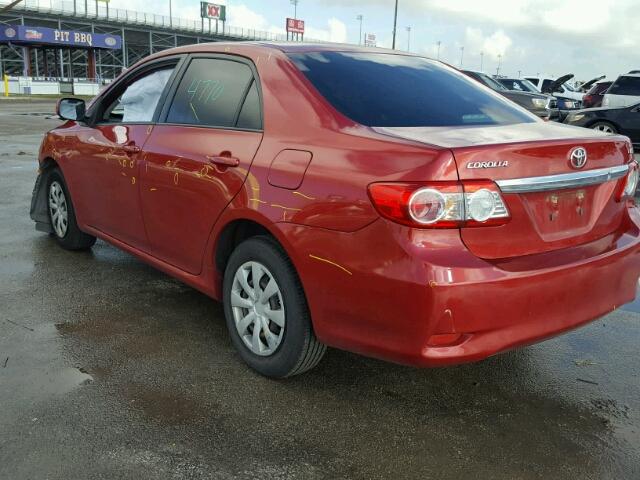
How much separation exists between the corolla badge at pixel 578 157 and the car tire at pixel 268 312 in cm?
133

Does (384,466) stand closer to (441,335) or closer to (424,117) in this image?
(441,335)

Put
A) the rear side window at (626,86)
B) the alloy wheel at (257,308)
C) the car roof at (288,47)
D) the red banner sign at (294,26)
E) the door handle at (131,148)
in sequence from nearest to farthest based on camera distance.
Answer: the alloy wheel at (257,308), the car roof at (288,47), the door handle at (131,148), the rear side window at (626,86), the red banner sign at (294,26)

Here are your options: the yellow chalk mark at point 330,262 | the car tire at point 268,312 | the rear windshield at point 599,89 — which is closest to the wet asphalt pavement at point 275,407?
the car tire at point 268,312

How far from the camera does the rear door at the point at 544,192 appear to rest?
8.29 feet

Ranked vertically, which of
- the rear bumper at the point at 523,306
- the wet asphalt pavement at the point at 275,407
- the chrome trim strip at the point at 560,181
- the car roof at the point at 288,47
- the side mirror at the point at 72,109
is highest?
the car roof at the point at 288,47

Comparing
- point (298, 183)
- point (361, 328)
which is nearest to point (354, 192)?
point (298, 183)

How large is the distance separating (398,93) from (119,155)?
1.99 m

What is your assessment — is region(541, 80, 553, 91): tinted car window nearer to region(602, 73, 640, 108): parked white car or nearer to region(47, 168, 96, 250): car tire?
region(602, 73, 640, 108): parked white car

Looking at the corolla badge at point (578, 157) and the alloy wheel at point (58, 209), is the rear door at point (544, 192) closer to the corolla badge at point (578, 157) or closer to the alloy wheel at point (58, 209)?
the corolla badge at point (578, 157)

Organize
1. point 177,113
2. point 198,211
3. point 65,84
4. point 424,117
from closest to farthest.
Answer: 1. point 424,117
2. point 198,211
3. point 177,113
4. point 65,84

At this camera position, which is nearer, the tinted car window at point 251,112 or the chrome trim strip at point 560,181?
the chrome trim strip at point 560,181

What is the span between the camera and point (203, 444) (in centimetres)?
264

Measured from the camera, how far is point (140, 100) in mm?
4336

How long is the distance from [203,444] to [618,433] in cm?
181
